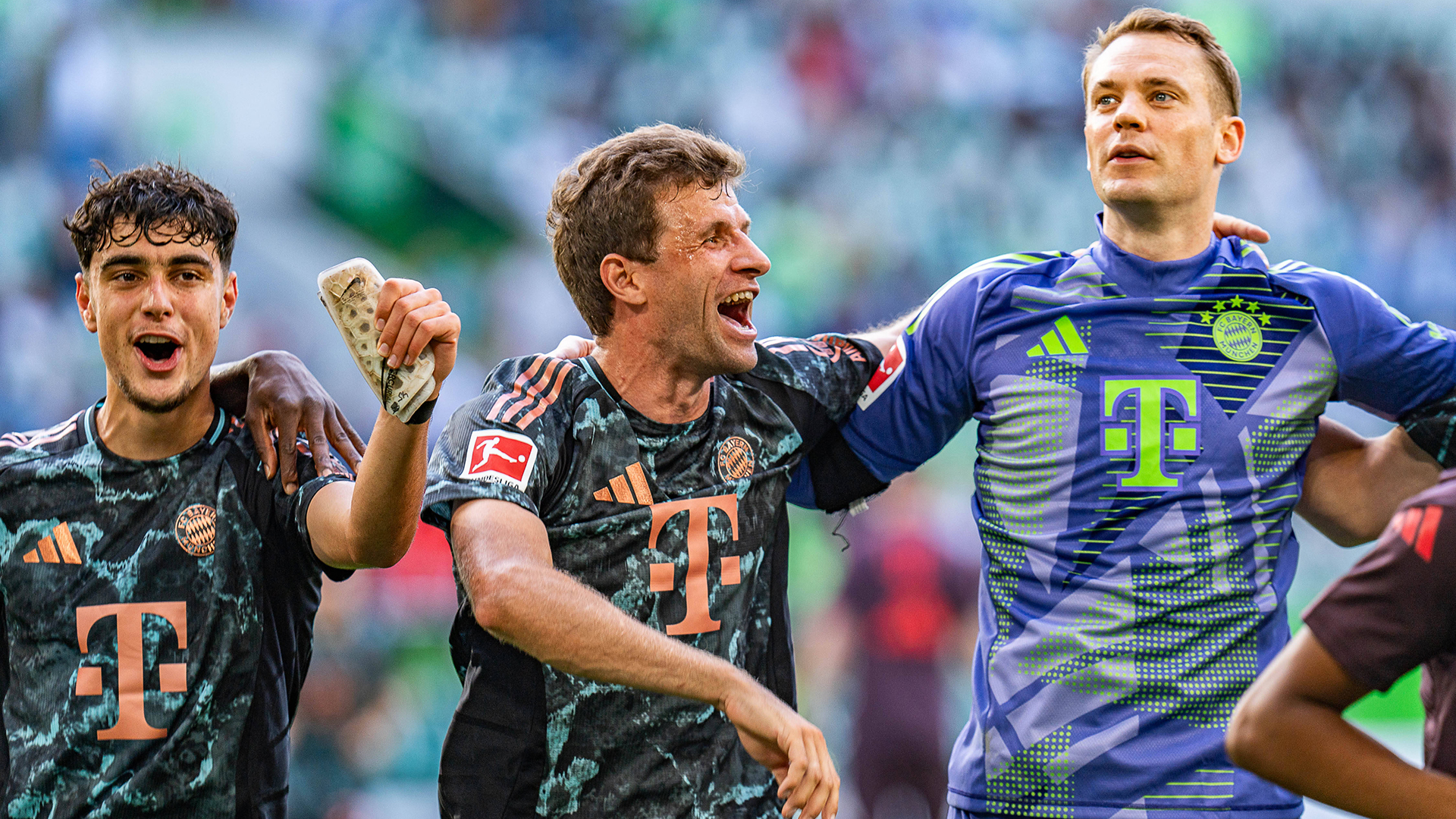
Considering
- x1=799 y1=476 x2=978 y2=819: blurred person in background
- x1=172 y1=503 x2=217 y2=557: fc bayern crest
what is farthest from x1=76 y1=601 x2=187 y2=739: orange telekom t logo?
x1=799 y1=476 x2=978 y2=819: blurred person in background

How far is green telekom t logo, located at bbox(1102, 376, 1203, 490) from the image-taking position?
3104 millimetres

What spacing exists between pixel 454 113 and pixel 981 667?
10.0 meters

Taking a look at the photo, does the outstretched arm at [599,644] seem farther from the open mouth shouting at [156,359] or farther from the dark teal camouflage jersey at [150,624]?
the open mouth shouting at [156,359]

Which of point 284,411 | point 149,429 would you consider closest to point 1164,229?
point 284,411

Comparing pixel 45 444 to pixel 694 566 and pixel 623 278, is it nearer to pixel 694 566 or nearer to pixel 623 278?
pixel 623 278

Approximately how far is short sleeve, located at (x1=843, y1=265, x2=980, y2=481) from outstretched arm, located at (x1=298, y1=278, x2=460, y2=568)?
118 centimetres

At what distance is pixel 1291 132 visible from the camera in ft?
41.3

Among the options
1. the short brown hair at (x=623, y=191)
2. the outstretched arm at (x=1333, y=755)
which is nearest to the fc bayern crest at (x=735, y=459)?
the short brown hair at (x=623, y=191)

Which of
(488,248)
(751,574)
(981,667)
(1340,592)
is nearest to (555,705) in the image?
(751,574)

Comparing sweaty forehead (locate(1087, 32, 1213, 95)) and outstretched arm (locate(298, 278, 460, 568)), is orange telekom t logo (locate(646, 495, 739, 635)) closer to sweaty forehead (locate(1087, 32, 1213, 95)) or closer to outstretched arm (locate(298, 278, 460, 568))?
outstretched arm (locate(298, 278, 460, 568))

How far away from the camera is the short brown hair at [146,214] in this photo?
10.6ft

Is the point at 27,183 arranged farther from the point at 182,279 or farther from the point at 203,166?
the point at 182,279

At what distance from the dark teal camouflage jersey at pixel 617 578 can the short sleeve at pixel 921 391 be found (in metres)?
0.31

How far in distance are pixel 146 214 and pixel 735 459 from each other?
1.56 meters
